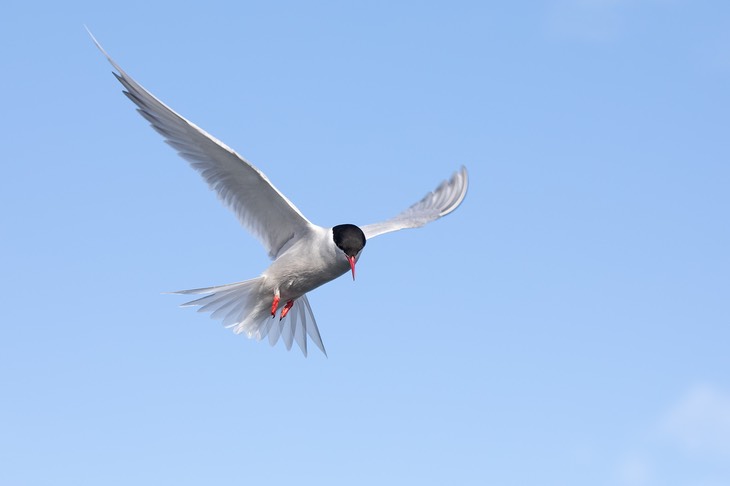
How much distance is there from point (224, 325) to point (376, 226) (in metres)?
2.04

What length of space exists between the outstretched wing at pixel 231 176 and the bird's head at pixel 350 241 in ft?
2.53

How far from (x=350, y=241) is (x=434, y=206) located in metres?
3.53

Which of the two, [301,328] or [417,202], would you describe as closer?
[301,328]

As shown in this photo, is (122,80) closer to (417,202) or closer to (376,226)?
(376,226)

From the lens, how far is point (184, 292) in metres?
10.6

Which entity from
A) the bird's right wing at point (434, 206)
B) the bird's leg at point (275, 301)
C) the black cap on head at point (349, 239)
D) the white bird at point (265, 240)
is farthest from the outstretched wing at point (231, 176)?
the bird's right wing at point (434, 206)

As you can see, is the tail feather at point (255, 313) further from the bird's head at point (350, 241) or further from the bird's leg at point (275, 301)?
the bird's head at point (350, 241)

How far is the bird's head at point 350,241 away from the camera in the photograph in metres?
9.71

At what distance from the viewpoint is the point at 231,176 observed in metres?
10.5

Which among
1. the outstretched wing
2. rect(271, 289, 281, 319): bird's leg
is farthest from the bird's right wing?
rect(271, 289, 281, 319): bird's leg

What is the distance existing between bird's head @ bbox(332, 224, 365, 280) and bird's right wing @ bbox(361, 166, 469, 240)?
69.6 inches

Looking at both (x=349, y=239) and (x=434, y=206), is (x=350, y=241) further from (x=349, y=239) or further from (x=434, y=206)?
(x=434, y=206)

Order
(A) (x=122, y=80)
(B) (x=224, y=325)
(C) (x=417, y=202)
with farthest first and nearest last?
(C) (x=417, y=202), (B) (x=224, y=325), (A) (x=122, y=80)

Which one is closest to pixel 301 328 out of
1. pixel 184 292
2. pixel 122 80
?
pixel 184 292
